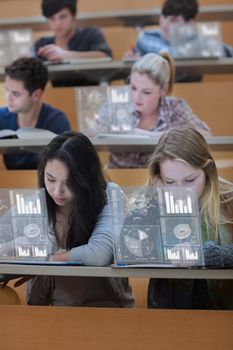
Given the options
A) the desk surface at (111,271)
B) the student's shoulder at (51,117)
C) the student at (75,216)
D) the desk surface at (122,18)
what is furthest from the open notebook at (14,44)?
the desk surface at (111,271)

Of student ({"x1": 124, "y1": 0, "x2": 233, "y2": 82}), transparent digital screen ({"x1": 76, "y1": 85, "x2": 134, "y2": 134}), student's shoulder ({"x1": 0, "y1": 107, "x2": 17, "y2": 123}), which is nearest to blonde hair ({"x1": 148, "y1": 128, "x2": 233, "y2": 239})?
transparent digital screen ({"x1": 76, "y1": 85, "x2": 134, "y2": 134})

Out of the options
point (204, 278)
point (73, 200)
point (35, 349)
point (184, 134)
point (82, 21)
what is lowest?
point (35, 349)

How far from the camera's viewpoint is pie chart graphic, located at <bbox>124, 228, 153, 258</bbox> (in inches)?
77.6

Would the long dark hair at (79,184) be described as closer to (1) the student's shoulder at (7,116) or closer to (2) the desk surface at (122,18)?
(1) the student's shoulder at (7,116)

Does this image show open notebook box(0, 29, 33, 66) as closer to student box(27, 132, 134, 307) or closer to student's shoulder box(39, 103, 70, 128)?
student's shoulder box(39, 103, 70, 128)

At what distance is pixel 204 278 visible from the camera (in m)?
1.96

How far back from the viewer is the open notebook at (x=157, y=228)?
6.36ft

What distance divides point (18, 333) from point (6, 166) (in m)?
1.32

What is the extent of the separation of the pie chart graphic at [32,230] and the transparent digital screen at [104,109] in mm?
977

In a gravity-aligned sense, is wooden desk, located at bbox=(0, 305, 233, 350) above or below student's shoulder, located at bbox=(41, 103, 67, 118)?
below

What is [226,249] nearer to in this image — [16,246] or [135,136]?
[16,246]

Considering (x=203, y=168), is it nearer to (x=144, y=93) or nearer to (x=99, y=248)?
(x=99, y=248)

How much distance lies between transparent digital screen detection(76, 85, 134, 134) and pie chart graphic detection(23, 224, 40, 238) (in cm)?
98

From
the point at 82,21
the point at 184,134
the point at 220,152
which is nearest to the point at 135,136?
the point at 220,152
